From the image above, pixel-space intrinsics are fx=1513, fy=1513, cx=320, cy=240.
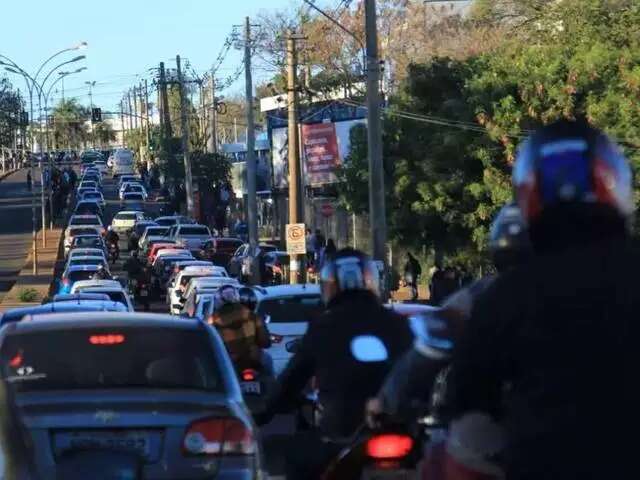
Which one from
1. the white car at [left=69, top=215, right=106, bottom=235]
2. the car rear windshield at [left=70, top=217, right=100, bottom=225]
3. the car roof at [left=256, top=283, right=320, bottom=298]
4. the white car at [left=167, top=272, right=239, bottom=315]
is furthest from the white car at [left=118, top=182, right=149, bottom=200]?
the car roof at [left=256, top=283, right=320, bottom=298]

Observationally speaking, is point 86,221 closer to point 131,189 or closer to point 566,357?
point 131,189

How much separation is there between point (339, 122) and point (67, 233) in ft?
41.2

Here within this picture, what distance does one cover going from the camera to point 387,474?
5.93 m

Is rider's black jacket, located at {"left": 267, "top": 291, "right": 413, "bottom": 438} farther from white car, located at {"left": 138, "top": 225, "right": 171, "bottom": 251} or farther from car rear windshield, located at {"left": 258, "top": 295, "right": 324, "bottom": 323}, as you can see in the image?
white car, located at {"left": 138, "top": 225, "right": 171, "bottom": 251}

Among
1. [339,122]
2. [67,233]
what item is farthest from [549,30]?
[67,233]

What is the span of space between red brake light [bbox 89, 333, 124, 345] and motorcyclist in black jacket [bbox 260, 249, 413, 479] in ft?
3.99

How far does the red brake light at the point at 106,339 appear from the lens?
8008 millimetres

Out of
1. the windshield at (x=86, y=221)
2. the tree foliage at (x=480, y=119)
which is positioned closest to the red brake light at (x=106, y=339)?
the tree foliage at (x=480, y=119)

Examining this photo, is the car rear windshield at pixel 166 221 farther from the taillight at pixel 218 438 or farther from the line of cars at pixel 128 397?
the taillight at pixel 218 438

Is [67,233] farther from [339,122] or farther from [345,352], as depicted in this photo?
[345,352]

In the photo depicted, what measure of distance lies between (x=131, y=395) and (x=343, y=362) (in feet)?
3.83

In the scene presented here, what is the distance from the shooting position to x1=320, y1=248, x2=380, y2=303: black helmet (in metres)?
7.23

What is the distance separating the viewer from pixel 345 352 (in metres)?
7.00

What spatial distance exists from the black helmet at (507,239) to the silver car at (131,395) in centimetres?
246
